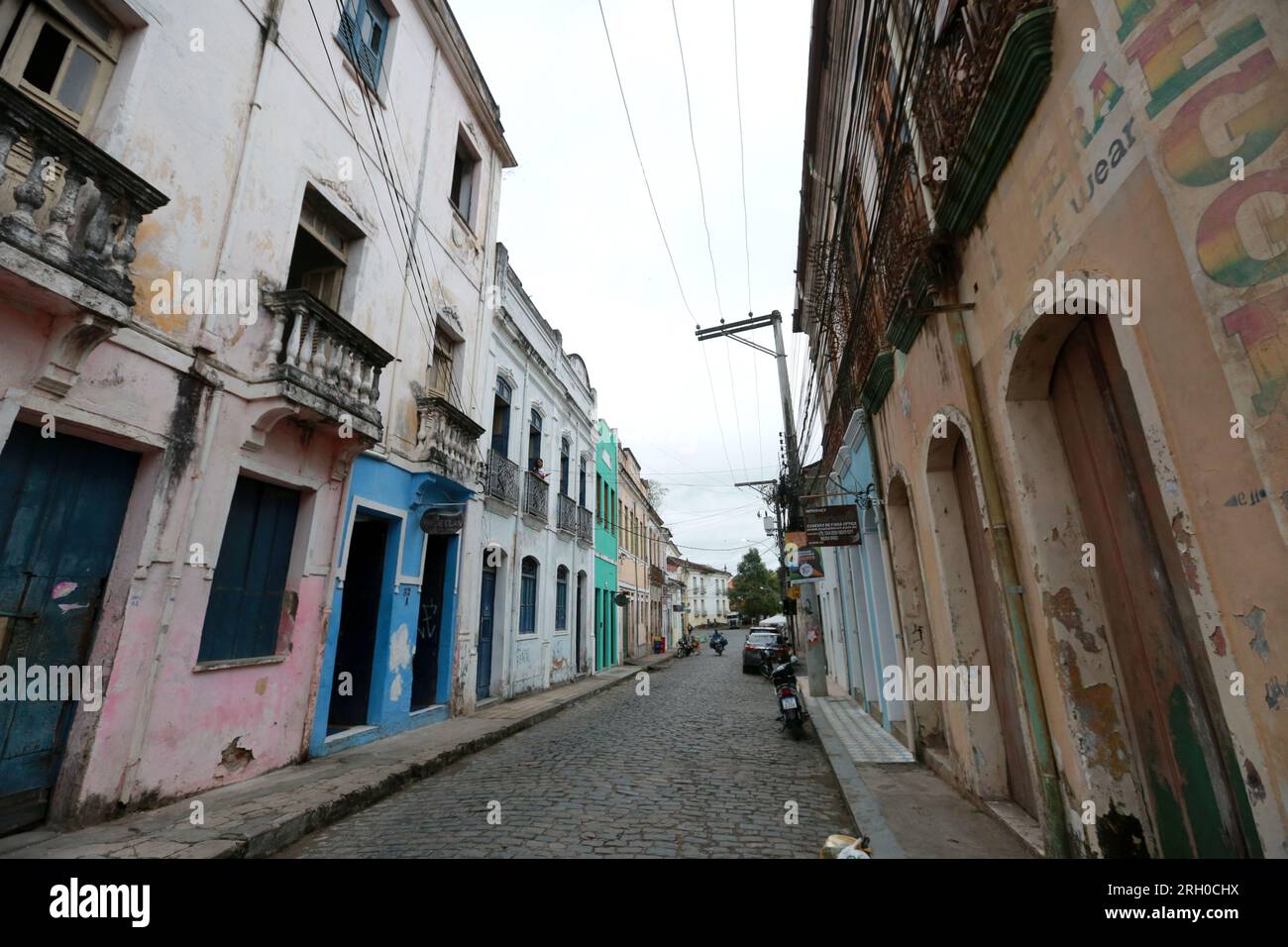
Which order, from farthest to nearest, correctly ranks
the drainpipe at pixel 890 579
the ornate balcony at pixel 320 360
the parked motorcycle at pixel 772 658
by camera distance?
1. the parked motorcycle at pixel 772 658
2. the drainpipe at pixel 890 579
3. the ornate balcony at pixel 320 360

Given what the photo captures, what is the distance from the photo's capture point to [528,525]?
44.0ft

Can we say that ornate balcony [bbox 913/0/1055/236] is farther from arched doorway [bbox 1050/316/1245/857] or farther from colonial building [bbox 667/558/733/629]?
colonial building [bbox 667/558/733/629]

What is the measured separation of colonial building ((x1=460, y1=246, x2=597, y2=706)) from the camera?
37.3 ft

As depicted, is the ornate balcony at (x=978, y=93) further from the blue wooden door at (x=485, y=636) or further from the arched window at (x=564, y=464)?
the arched window at (x=564, y=464)

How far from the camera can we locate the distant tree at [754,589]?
5928cm

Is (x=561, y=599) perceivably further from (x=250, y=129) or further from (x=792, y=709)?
(x=250, y=129)

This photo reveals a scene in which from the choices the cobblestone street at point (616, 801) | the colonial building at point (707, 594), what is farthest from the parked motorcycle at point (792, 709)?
the colonial building at point (707, 594)

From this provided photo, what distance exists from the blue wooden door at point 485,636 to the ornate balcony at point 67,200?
8.10 meters

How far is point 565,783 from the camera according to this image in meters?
5.65

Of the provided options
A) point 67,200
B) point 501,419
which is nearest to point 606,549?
point 501,419

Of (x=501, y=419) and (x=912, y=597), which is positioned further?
(x=501, y=419)

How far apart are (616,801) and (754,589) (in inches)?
2303

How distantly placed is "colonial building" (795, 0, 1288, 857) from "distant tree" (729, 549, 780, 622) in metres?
55.5
